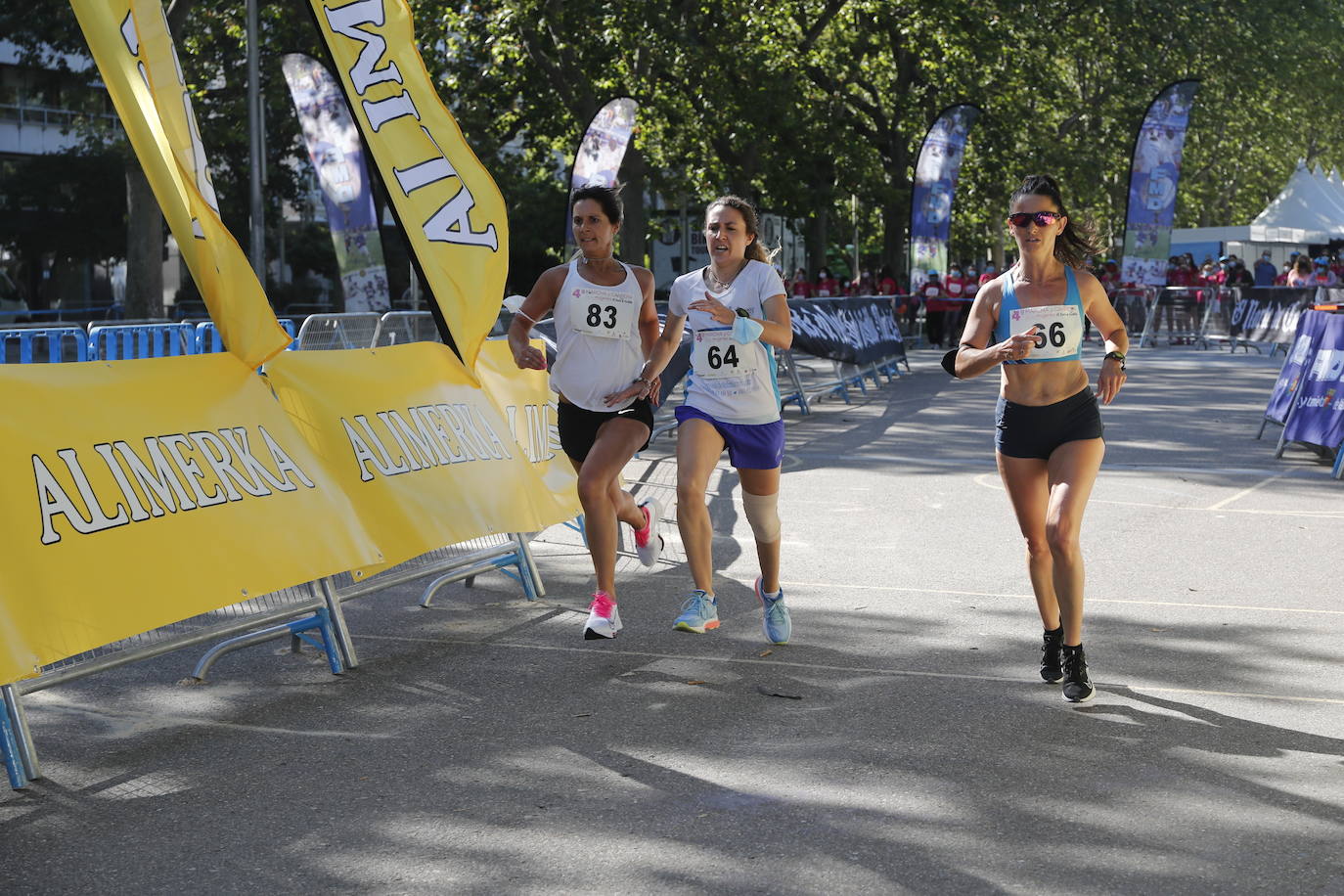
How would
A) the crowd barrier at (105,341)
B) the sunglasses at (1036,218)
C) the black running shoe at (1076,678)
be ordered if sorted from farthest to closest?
the crowd barrier at (105,341) → the sunglasses at (1036,218) → the black running shoe at (1076,678)

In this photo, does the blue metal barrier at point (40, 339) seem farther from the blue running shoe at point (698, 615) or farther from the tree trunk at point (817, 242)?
the tree trunk at point (817, 242)

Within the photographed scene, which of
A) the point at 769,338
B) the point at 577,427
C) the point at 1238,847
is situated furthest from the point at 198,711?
the point at 1238,847

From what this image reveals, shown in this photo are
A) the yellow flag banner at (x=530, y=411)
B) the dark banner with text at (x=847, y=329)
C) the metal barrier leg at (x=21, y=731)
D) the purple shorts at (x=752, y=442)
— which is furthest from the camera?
the dark banner with text at (x=847, y=329)

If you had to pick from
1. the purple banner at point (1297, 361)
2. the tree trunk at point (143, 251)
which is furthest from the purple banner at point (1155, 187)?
the tree trunk at point (143, 251)

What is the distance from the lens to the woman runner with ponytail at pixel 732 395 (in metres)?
7.07

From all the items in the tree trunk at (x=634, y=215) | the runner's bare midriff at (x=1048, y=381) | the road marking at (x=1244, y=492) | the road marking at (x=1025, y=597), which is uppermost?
the tree trunk at (x=634, y=215)

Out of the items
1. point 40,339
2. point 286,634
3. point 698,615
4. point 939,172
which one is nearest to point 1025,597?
point 698,615

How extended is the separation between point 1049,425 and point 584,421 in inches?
86.7

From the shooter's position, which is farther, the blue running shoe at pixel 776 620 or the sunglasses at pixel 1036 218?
the blue running shoe at pixel 776 620

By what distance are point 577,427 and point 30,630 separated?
9.56 ft

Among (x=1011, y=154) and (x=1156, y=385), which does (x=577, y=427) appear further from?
(x=1011, y=154)

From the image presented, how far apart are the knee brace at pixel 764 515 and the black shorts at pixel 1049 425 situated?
1.24m

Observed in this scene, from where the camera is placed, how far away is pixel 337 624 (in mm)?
6820

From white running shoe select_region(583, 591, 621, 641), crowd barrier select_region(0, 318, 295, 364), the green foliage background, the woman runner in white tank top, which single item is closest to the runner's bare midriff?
the woman runner in white tank top
